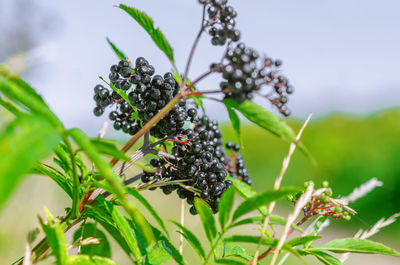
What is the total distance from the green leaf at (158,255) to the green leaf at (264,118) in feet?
0.97

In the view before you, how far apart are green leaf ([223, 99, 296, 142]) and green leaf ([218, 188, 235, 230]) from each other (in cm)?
11

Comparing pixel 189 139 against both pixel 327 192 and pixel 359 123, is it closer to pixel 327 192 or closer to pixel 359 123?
pixel 327 192

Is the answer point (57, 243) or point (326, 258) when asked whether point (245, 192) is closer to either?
point (326, 258)

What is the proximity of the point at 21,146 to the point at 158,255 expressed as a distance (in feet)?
1.24

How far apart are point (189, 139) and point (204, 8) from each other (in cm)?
Answer: 23

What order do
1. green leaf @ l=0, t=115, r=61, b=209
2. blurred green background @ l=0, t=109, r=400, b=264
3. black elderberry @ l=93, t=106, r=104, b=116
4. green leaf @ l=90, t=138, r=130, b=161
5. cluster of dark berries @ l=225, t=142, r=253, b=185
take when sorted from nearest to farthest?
green leaf @ l=0, t=115, r=61, b=209
green leaf @ l=90, t=138, r=130, b=161
black elderberry @ l=93, t=106, r=104, b=116
cluster of dark berries @ l=225, t=142, r=253, b=185
blurred green background @ l=0, t=109, r=400, b=264

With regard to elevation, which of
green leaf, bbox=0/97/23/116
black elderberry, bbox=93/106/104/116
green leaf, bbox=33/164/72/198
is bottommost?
green leaf, bbox=33/164/72/198

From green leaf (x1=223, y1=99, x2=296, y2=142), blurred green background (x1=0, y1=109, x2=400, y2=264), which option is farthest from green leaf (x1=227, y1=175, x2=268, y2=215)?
blurred green background (x1=0, y1=109, x2=400, y2=264)

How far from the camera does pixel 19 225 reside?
2.93 metres

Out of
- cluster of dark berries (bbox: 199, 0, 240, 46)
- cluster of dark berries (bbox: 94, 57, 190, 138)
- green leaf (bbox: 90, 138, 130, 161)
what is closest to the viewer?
green leaf (bbox: 90, 138, 130, 161)

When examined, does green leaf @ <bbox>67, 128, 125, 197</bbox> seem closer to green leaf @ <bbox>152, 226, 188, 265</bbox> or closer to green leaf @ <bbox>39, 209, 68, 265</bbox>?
green leaf @ <bbox>39, 209, 68, 265</bbox>

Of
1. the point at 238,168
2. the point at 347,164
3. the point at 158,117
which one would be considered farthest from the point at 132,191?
the point at 347,164

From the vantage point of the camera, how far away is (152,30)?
494mm

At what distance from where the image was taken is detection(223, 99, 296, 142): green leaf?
38cm
